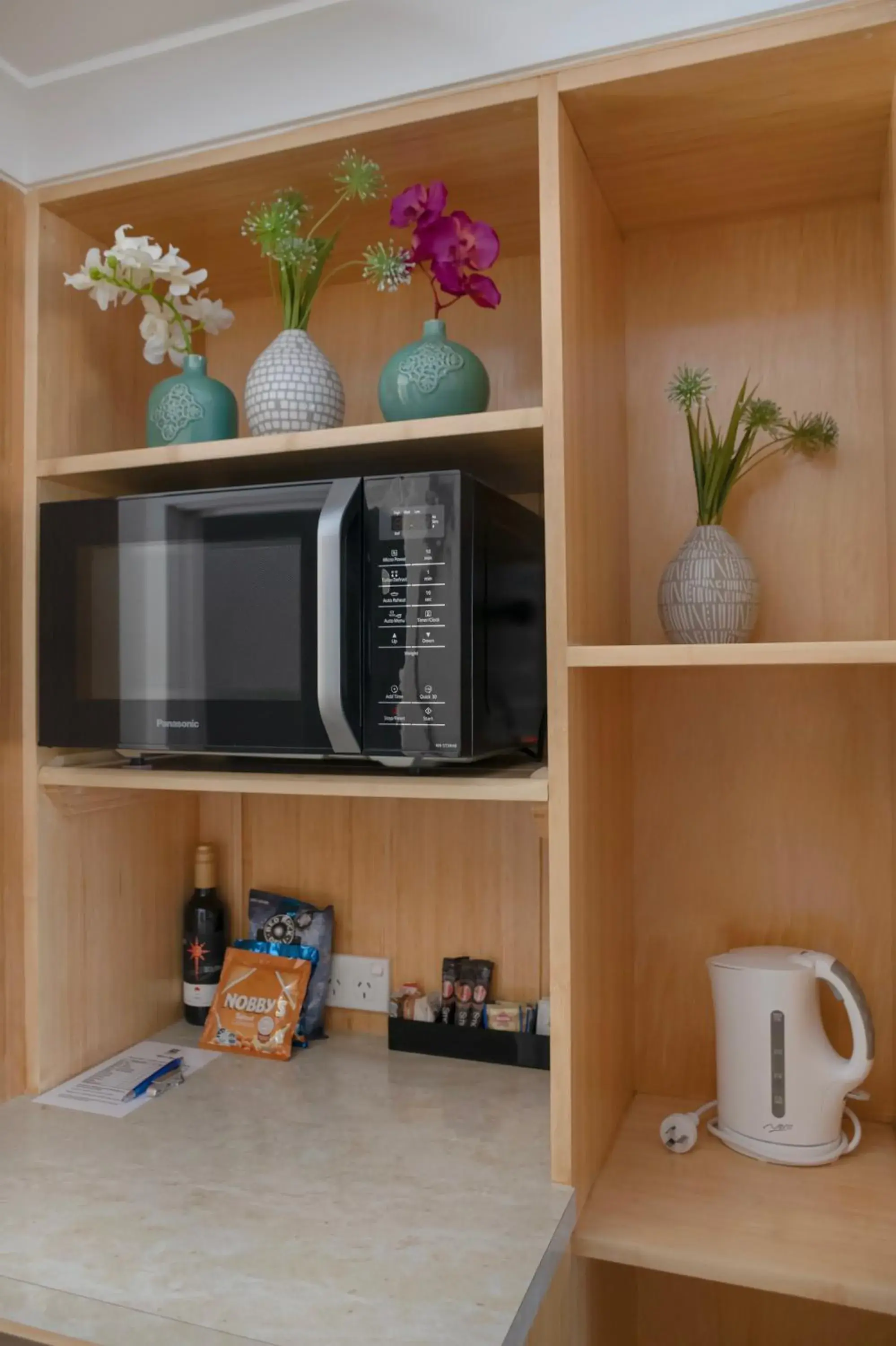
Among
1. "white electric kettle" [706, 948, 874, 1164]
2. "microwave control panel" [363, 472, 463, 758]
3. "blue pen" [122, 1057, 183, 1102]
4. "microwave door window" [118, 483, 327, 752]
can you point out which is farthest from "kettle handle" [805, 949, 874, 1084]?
"blue pen" [122, 1057, 183, 1102]

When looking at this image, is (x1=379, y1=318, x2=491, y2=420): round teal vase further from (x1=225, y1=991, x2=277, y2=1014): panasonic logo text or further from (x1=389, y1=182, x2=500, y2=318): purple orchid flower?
(x1=225, y1=991, x2=277, y2=1014): panasonic logo text

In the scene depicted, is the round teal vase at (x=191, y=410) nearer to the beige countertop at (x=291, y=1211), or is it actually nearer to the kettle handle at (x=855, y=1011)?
the beige countertop at (x=291, y=1211)

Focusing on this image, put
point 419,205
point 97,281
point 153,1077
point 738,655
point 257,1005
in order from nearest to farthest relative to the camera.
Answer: point 738,655 → point 419,205 → point 97,281 → point 153,1077 → point 257,1005

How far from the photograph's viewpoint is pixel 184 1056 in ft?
4.84

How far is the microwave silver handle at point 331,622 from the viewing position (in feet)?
3.55

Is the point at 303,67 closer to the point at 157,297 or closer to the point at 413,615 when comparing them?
the point at 157,297

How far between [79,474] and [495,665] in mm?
645

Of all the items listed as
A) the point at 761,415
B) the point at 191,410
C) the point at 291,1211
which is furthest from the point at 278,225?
the point at 291,1211

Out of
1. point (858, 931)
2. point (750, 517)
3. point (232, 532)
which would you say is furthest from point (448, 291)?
point (858, 931)

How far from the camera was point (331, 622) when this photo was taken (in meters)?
1.09

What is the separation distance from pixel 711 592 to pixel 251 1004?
0.90 m

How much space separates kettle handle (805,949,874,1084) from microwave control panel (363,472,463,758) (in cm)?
56

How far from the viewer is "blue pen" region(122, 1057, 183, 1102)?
52.6 inches

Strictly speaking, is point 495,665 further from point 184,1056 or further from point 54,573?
point 184,1056
